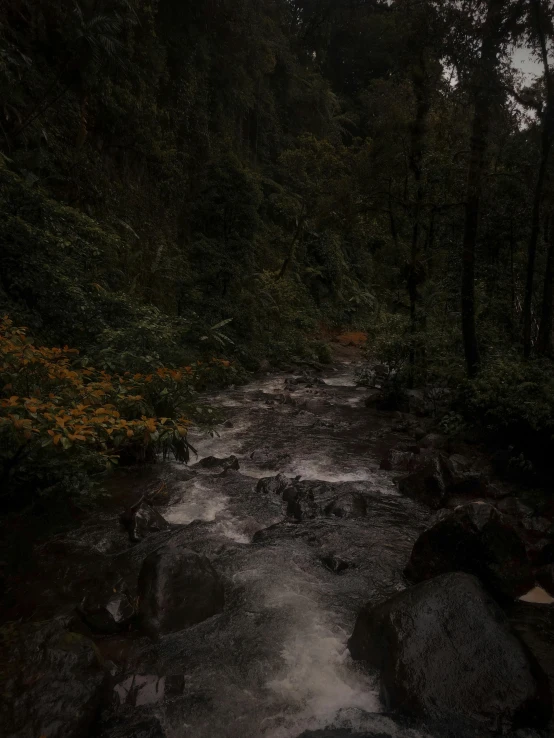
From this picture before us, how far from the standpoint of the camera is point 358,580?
A: 526 cm

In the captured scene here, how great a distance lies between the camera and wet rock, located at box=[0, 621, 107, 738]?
3.02 metres

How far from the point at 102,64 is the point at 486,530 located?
14511 millimetres

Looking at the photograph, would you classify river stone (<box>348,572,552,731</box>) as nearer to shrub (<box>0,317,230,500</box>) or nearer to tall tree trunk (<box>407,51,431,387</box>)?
shrub (<box>0,317,230,500</box>)

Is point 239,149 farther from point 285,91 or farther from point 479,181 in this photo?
point 479,181

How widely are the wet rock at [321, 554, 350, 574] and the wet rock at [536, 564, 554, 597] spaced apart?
2.17 m

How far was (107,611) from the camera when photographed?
424 cm

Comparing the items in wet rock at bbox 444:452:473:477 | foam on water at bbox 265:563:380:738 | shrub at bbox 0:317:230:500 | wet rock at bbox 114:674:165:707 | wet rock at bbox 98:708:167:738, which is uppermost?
shrub at bbox 0:317:230:500

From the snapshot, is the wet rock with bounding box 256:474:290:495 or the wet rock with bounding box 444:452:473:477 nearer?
the wet rock with bounding box 256:474:290:495

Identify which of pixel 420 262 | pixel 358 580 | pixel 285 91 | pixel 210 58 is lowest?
pixel 358 580

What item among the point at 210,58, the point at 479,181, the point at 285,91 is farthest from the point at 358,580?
the point at 285,91

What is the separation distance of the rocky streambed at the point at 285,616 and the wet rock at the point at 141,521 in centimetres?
2

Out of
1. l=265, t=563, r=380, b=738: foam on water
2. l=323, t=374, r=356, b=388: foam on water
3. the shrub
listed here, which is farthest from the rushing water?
l=323, t=374, r=356, b=388: foam on water

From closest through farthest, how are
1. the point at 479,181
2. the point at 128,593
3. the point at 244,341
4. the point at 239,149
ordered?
the point at 128,593 < the point at 479,181 < the point at 244,341 < the point at 239,149

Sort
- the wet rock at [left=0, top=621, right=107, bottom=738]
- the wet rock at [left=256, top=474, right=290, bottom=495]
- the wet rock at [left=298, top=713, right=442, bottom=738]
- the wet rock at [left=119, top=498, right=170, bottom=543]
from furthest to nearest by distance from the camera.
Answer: the wet rock at [left=256, top=474, right=290, bottom=495] → the wet rock at [left=119, top=498, right=170, bottom=543] → the wet rock at [left=298, top=713, right=442, bottom=738] → the wet rock at [left=0, top=621, right=107, bottom=738]
